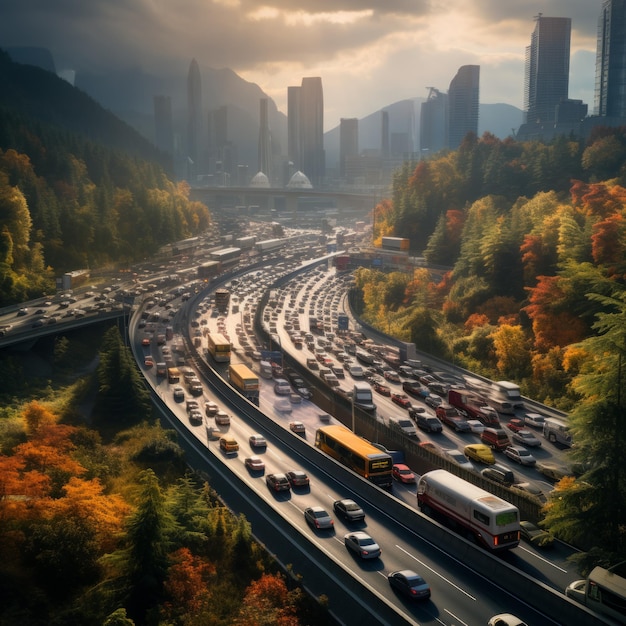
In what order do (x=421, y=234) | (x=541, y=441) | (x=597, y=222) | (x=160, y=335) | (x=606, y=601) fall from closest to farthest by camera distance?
(x=606, y=601)
(x=541, y=441)
(x=597, y=222)
(x=160, y=335)
(x=421, y=234)

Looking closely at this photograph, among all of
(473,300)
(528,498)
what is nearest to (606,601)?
(528,498)

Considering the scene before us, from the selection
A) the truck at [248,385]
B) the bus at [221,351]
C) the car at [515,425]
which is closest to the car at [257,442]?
the truck at [248,385]

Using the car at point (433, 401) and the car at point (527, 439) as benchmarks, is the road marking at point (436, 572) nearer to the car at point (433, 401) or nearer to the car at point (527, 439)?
the car at point (527, 439)

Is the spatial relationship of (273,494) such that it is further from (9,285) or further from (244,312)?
(244,312)

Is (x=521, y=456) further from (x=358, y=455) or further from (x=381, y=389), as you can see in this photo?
(x=381, y=389)

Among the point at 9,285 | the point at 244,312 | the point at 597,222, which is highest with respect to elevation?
A: the point at 597,222

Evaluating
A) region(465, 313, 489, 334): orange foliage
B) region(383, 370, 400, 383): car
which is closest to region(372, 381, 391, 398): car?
region(383, 370, 400, 383): car

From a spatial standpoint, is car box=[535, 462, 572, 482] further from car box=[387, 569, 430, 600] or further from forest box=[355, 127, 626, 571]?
car box=[387, 569, 430, 600]
